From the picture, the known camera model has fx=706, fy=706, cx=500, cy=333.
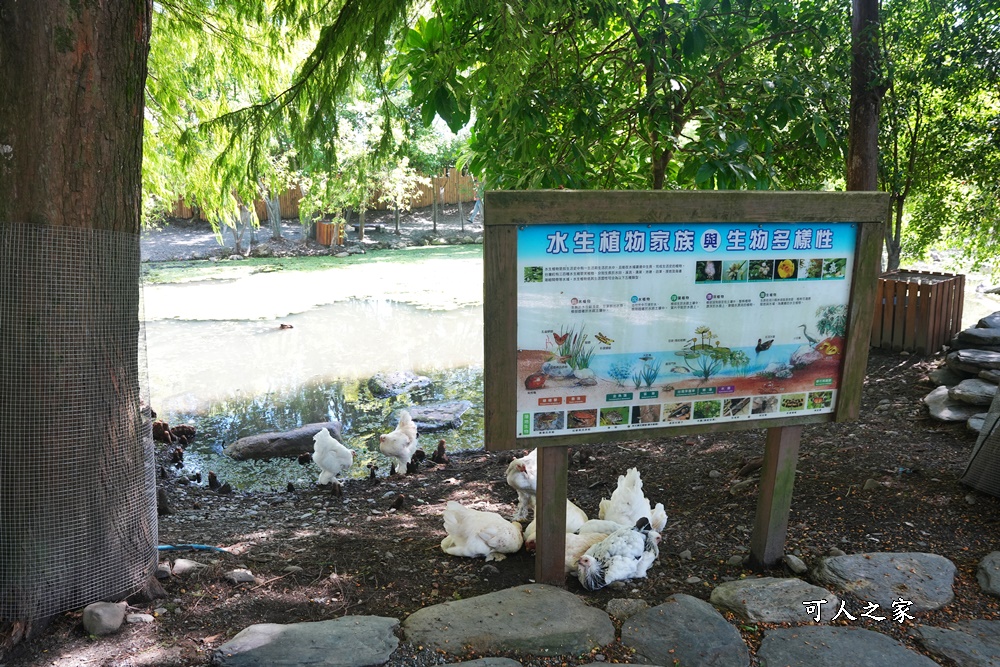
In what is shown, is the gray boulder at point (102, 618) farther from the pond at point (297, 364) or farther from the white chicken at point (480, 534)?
the pond at point (297, 364)

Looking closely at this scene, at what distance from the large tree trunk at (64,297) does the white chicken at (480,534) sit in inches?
61.8

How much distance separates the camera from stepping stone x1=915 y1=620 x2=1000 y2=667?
2.82 meters

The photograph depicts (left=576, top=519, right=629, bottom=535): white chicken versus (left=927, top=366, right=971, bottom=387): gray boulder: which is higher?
(left=927, top=366, right=971, bottom=387): gray boulder

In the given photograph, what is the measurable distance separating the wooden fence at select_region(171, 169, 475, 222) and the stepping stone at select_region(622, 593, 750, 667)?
3109 centimetres

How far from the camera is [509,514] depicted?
489 centimetres

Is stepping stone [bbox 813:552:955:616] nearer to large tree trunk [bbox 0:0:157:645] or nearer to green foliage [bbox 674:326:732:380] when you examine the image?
green foliage [bbox 674:326:732:380]

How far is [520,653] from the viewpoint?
2.79m

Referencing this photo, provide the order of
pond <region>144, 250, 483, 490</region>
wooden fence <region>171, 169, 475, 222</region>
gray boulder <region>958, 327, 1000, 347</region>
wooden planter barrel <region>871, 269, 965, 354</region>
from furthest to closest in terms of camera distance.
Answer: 1. wooden fence <region>171, 169, 475, 222</region>
2. pond <region>144, 250, 483, 490</region>
3. wooden planter barrel <region>871, 269, 965, 354</region>
4. gray boulder <region>958, 327, 1000, 347</region>

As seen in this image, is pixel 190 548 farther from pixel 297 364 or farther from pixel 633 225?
pixel 297 364

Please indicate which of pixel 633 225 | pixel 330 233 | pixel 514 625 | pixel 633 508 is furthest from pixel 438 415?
pixel 330 233

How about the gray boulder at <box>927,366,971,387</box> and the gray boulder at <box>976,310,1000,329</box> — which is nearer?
the gray boulder at <box>927,366,971,387</box>

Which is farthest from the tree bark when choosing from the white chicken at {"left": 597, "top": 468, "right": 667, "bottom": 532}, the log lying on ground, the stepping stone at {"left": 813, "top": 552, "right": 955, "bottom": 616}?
the log lying on ground

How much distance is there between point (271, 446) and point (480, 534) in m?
4.12

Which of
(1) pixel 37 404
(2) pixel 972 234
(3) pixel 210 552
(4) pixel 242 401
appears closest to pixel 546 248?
(1) pixel 37 404
